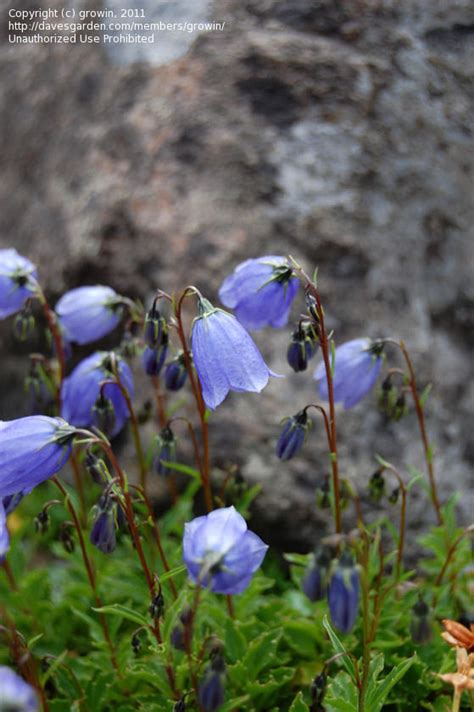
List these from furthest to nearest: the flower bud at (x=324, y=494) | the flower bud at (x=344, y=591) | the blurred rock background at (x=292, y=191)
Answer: the blurred rock background at (x=292, y=191), the flower bud at (x=324, y=494), the flower bud at (x=344, y=591)

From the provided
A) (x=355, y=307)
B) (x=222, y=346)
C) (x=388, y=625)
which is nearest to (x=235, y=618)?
(x=388, y=625)

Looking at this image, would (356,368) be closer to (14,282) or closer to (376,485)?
(376,485)

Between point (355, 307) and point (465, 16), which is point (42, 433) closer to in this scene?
point (355, 307)

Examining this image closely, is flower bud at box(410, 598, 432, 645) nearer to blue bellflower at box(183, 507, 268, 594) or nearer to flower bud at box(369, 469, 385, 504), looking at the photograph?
flower bud at box(369, 469, 385, 504)

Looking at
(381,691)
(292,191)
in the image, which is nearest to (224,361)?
(381,691)

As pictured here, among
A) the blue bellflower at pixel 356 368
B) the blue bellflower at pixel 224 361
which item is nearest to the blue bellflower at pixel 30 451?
the blue bellflower at pixel 224 361

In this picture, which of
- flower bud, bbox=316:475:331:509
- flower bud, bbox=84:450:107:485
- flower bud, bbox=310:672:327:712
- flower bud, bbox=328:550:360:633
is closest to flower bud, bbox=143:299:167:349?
flower bud, bbox=84:450:107:485

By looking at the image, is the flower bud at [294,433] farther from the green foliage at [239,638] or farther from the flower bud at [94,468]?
the flower bud at [94,468]
